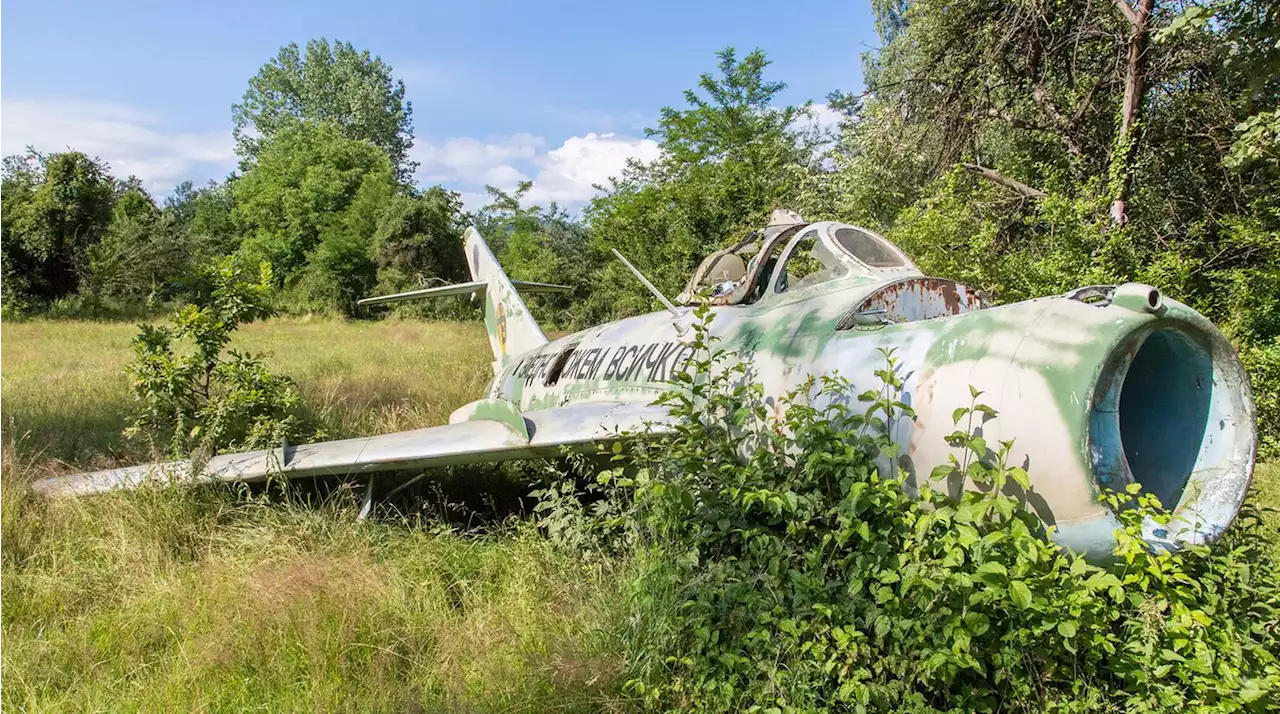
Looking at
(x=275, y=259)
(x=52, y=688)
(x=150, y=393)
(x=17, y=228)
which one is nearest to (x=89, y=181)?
(x=17, y=228)

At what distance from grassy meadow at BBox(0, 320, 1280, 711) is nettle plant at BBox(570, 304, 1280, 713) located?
49cm

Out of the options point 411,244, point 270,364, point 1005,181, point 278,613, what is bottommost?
point 278,613

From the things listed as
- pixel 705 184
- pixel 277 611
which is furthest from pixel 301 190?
pixel 277 611

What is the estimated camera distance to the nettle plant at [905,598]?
2.62 metres

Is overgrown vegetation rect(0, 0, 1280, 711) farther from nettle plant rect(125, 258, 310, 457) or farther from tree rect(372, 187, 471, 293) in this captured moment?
tree rect(372, 187, 471, 293)

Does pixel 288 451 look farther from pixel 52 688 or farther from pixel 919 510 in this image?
pixel 919 510

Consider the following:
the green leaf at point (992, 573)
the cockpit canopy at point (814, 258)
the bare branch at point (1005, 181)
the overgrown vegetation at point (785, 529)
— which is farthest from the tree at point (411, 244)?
the green leaf at point (992, 573)

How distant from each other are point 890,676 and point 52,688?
3.82 meters

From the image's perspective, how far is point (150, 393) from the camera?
6387 mm

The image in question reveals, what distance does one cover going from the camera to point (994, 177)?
448 inches

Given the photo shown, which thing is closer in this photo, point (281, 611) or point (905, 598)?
point (905, 598)

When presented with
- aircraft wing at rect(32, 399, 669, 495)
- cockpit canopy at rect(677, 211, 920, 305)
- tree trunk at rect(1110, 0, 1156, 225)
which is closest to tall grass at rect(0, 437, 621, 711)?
aircraft wing at rect(32, 399, 669, 495)

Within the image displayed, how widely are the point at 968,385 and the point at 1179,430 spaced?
0.99 metres

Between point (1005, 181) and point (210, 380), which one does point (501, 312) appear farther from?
point (1005, 181)
